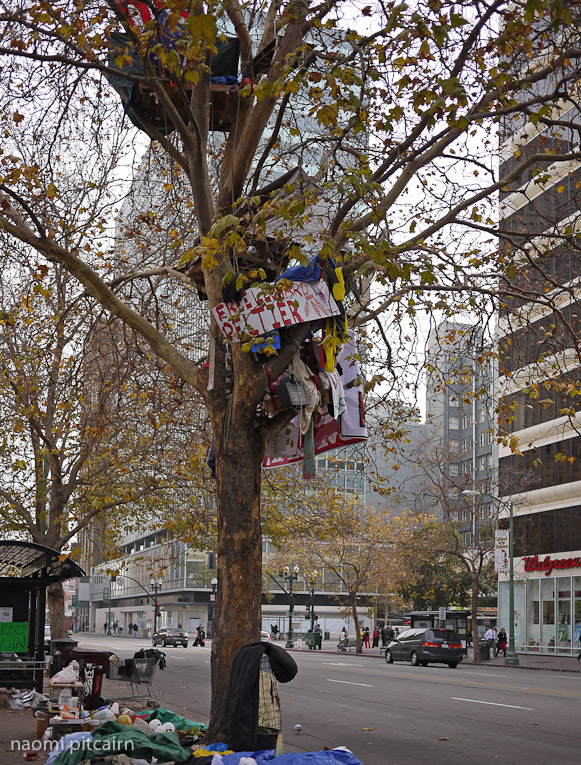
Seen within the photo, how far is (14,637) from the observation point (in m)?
17.3

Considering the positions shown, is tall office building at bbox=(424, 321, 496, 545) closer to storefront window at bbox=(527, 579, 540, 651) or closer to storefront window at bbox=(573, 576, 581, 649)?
storefront window at bbox=(527, 579, 540, 651)

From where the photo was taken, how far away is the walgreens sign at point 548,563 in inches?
1599

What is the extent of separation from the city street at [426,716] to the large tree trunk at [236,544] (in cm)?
194

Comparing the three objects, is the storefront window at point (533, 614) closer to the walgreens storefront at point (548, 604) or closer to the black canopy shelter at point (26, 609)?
the walgreens storefront at point (548, 604)

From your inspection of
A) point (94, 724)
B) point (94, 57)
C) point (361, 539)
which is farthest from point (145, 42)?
point (361, 539)

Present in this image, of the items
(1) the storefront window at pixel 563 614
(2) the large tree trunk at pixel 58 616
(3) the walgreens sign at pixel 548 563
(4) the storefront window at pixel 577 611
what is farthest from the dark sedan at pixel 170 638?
(2) the large tree trunk at pixel 58 616

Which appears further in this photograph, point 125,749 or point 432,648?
point 432,648

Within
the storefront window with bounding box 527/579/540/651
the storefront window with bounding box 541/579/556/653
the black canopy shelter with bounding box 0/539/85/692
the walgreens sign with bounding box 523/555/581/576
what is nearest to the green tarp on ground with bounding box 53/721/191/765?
the black canopy shelter with bounding box 0/539/85/692

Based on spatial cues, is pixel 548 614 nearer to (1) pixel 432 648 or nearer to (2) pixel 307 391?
(1) pixel 432 648

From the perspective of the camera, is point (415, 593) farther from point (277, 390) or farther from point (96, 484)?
point (277, 390)

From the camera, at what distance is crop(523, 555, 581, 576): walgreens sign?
1599 inches

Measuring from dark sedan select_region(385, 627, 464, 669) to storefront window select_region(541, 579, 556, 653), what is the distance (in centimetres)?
873

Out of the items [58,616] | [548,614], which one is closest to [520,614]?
[548,614]

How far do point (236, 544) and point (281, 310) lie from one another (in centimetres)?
269
